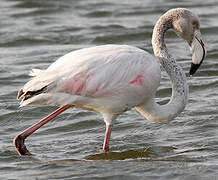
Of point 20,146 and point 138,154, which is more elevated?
point 20,146

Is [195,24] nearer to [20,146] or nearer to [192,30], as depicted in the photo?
[192,30]

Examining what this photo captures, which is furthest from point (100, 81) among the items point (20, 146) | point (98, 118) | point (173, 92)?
point (98, 118)

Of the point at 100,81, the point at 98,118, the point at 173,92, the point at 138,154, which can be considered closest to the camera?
the point at 100,81

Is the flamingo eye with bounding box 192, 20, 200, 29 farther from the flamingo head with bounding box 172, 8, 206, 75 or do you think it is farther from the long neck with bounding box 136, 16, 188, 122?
the long neck with bounding box 136, 16, 188, 122

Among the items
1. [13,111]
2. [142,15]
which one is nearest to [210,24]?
[142,15]

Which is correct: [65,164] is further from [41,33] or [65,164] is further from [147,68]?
[41,33]

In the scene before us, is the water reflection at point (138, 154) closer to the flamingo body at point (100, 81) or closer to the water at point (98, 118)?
the water at point (98, 118)

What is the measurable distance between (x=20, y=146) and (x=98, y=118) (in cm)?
218

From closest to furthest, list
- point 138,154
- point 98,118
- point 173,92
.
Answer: point 173,92, point 138,154, point 98,118

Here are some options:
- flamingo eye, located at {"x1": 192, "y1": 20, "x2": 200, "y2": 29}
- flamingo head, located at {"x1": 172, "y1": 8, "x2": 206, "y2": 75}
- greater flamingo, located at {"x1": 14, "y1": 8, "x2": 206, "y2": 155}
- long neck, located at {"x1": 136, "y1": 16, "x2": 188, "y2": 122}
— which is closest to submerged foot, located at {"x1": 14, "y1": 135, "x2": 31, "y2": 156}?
greater flamingo, located at {"x1": 14, "y1": 8, "x2": 206, "y2": 155}

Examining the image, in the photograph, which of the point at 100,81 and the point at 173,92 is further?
the point at 173,92

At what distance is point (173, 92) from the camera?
27.4 feet

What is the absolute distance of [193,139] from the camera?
9.02 m

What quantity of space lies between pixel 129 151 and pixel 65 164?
3.55 ft
